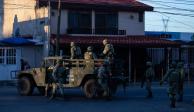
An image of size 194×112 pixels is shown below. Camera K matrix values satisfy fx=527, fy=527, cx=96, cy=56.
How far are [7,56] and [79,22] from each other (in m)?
5.93

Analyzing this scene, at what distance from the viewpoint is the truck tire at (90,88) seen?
22016mm

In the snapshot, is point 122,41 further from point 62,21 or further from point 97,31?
point 62,21

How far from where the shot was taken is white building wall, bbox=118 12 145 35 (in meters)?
39.6

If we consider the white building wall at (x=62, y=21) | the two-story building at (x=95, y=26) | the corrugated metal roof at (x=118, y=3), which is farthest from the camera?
the corrugated metal roof at (x=118, y=3)

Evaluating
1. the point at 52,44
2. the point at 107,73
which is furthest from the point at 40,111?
the point at 52,44

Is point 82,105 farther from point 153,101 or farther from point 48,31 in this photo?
point 48,31

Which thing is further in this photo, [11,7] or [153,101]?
[11,7]

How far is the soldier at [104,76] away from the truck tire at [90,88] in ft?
1.54

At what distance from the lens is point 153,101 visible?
21.5 metres

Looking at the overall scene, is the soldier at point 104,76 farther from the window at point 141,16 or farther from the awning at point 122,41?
the window at point 141,16

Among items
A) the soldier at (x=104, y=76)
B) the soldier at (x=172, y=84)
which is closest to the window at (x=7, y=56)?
the soldier at (x=104, y=76)

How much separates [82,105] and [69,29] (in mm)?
18283

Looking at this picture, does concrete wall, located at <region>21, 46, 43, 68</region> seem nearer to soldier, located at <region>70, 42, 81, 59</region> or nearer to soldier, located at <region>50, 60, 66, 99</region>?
soldier, located at <region>70, 42, 81, 59</region>

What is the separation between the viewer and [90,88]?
2217cm
